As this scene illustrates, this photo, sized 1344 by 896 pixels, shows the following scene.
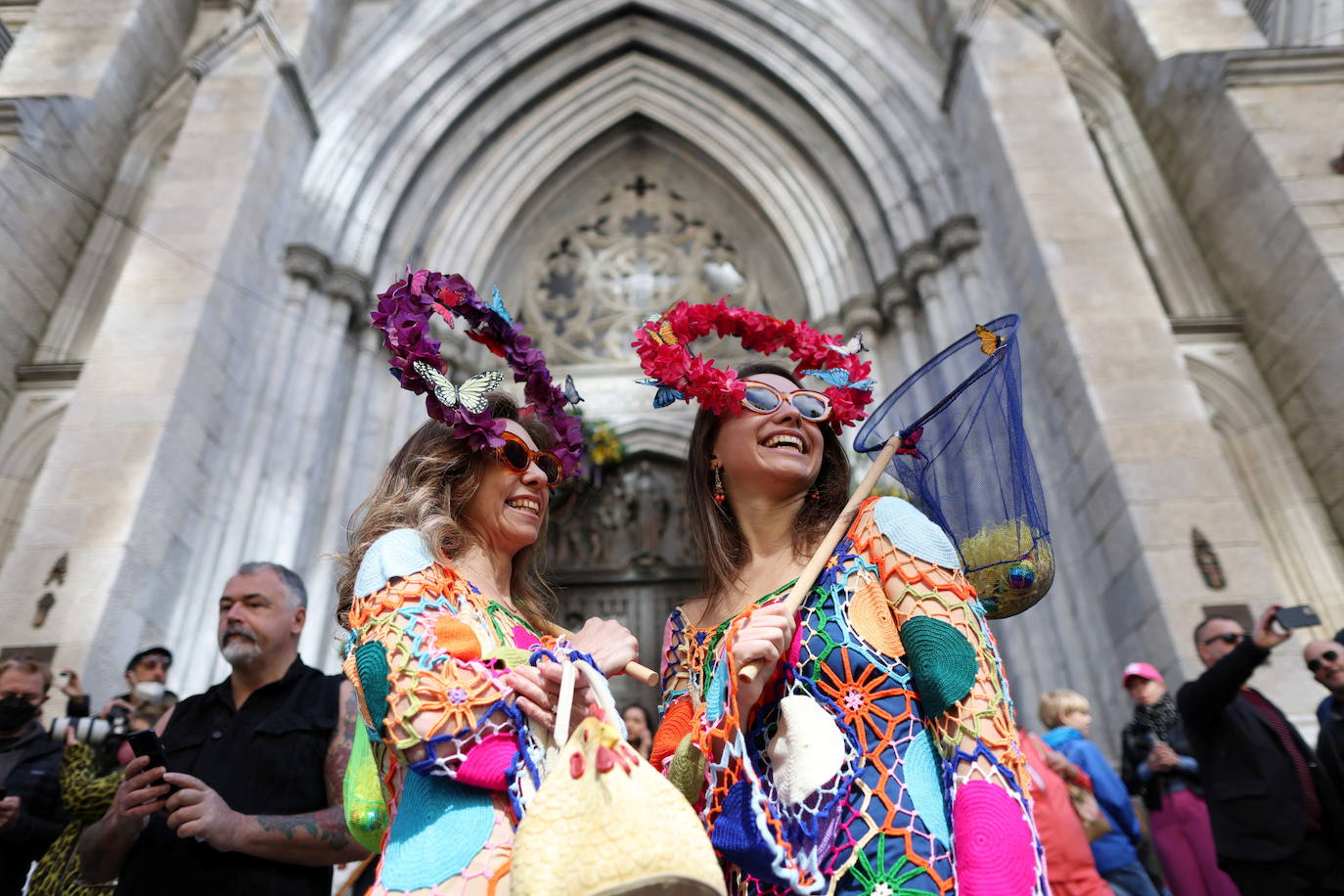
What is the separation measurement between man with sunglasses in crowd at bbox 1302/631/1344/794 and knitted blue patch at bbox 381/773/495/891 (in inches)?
126

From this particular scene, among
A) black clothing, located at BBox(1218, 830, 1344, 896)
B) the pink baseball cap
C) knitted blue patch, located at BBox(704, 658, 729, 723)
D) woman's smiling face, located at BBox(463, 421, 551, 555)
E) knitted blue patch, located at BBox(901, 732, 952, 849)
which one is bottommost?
black clothing, located at BBox(1218, 830, 1344, 896)

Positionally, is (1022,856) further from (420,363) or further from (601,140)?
(601,140)

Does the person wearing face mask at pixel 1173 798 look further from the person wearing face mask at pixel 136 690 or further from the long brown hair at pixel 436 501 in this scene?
A: the person wearing face mask at pixel 136 690

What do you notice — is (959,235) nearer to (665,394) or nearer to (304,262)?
(304,262)

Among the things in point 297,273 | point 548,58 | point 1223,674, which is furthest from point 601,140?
point 1223,674

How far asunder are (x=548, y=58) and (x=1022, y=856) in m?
10.8

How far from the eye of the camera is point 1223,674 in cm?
301

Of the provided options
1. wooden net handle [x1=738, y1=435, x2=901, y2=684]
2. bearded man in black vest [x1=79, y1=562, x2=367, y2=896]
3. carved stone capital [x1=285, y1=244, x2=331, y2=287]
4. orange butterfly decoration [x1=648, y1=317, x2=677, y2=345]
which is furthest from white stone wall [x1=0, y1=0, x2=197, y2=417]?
wooden net handle [x1=738, y1=435, x2=901, y2=684]

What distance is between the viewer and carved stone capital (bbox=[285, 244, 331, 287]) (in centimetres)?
783

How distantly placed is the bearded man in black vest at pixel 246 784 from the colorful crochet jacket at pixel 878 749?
1291 mm

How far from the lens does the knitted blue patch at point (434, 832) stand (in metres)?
1.27

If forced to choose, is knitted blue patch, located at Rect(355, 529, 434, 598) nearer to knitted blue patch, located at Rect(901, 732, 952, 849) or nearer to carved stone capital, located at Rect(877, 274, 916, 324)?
knitted blue patch, located at Rect(901, 732, 952, 849)

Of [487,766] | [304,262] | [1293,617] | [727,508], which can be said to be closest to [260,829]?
[487,766]

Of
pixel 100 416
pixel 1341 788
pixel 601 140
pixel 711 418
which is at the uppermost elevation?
pixel 601 140
